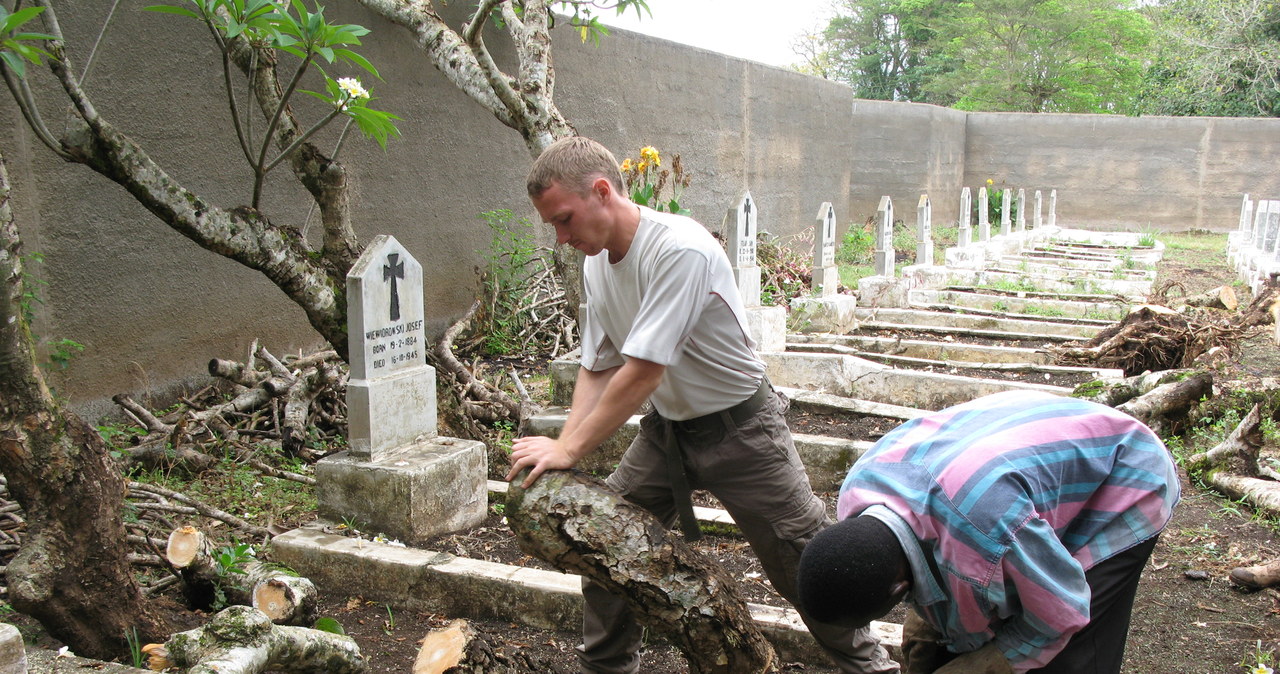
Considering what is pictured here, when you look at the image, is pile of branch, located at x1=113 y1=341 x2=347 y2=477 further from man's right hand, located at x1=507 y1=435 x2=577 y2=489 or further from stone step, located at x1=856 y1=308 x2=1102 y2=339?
stone step, located at x1=856 y1=308 x2=1102 y2=339

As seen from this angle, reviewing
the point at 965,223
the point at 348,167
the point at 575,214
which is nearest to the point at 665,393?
the point at 575,214

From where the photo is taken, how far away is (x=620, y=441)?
5.40m

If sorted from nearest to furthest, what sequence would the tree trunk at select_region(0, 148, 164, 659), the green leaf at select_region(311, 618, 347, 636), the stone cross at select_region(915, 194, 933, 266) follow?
the tree trunk at select_region(0, 148, 164, 659)
the green leaf at select_region(311, 618, 347, 636)
the stone cross at select_region(915, 194, 933, 266)

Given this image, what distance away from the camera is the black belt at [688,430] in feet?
9.21

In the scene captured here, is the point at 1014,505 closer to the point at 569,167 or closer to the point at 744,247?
the point at 569,167

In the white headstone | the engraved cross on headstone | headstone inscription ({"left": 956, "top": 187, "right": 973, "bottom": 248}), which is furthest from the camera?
headstone inscription ({"left": 956, "top": 187, "right": 973, "bottom": 248})

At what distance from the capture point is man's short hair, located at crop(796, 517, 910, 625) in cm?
188

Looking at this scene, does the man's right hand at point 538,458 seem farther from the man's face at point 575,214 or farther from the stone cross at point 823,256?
the stone cross at point 823,256

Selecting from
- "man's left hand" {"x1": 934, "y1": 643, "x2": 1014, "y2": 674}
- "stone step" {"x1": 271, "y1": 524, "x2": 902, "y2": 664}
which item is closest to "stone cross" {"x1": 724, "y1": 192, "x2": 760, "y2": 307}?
"stone step" {"x1": 271, "y1": 524, "x2": 902, "y2": 664}

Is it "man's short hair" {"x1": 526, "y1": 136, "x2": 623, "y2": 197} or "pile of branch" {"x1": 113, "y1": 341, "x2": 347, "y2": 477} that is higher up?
"man's short hair" {"x1": 526, "y1": 136, "x2": 623, "y2": 197}

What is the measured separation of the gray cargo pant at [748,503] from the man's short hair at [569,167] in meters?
0.85

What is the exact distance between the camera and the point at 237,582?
11.0 ft

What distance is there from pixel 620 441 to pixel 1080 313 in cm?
737

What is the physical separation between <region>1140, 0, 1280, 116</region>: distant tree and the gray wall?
→ 13370mm
